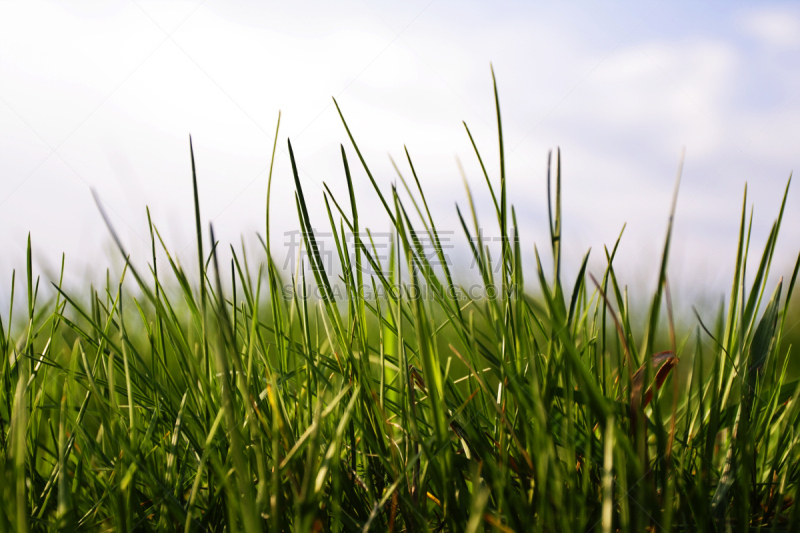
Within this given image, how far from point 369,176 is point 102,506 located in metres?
0.48

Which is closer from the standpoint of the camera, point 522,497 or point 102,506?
point 522,497

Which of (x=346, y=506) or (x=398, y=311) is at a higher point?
(x=398, y=311)

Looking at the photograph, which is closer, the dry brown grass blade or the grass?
the grass

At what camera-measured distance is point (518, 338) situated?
0.54 m

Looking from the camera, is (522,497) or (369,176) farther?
(369,176)

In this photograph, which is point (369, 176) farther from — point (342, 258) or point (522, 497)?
point (522, 497)

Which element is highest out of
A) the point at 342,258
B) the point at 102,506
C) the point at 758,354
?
the point at 342,258

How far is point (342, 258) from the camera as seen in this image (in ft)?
2.07

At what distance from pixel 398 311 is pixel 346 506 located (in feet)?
0.72

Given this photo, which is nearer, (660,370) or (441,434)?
(441,434)

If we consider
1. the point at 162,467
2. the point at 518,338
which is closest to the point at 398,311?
the point at 518,338

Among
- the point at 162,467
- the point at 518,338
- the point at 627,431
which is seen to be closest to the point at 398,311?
the point at 518,338

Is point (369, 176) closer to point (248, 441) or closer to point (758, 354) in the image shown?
point (248, 441)

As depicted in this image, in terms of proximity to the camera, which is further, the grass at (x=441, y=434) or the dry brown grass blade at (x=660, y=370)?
the dry brown grass blade at (x=660, y=370)
